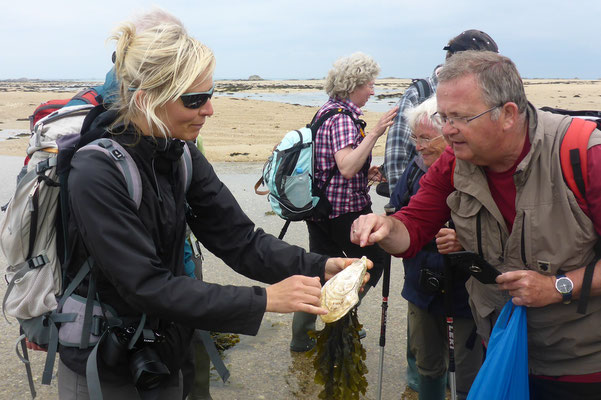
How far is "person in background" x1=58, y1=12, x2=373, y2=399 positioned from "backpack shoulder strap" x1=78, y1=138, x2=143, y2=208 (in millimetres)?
29

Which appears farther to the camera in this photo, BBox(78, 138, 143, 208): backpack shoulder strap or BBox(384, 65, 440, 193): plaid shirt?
BBox(384, 65, 440, 193): plaid shirt

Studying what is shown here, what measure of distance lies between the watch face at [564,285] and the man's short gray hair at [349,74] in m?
2.96

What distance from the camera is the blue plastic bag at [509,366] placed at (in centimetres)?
254

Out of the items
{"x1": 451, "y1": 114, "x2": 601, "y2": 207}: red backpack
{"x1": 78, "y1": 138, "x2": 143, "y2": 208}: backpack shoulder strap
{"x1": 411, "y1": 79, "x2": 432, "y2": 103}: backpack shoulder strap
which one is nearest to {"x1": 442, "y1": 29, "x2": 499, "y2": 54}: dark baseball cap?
{"x1": 411, "y1": 79, "x2": 432, "y2": 103}: backpack shoulder strap

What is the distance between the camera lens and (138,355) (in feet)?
7.94

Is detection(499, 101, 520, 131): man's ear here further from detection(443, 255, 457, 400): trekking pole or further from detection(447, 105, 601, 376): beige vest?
detection(443, 255, 457, 400): trekking pole

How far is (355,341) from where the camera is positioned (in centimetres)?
307

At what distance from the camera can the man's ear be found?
8.04 feet

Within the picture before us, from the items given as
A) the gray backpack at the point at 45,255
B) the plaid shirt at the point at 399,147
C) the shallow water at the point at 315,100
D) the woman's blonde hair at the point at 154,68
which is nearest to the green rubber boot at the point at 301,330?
the plaid shirt at the point at 399,147

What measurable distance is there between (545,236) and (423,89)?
251 centimetres

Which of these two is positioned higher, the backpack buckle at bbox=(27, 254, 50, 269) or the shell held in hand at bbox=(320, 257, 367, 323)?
the backpack buckle at bbox=(27, 254, 50, 269)

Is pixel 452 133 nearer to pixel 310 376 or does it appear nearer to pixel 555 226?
pixel 555 226

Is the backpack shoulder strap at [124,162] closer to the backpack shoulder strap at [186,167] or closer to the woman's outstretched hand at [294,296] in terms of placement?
the backpack shoulder strap at [186,167]

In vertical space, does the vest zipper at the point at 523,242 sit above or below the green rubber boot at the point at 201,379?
above
